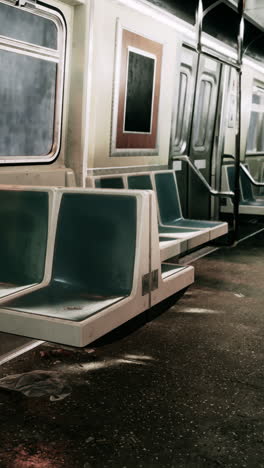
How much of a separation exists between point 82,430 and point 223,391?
833 mm

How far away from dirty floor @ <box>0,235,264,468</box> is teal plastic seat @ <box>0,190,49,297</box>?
53 cm

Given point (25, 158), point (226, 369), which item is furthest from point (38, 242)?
point (226, 369)

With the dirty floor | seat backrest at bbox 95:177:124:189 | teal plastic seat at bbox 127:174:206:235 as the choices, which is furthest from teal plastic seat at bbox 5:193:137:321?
teal plastic seat at bbox 127:174:206:235

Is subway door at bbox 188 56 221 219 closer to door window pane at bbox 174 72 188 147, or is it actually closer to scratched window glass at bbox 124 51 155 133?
door window pane at bbox 174 72 188 147

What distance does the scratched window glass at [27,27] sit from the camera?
3.54 metres

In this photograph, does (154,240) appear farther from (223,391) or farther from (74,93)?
(74,93)

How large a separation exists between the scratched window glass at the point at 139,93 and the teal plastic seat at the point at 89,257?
2426mm

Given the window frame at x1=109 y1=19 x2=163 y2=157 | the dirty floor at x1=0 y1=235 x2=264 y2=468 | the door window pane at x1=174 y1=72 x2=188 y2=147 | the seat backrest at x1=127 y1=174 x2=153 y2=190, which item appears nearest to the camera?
the dirty floor at x1=0 y1=235 x2=264 y2=468

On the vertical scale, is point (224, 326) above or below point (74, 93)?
below

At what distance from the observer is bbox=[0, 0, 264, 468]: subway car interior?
238 centimetres

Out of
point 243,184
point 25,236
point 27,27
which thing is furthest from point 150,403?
point 243,184

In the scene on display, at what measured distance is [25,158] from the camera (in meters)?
3.86

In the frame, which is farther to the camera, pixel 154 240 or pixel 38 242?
pixel 38 242

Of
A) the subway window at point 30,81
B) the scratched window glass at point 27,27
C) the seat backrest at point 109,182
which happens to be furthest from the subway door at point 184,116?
the scratched window glass at point 27,27
